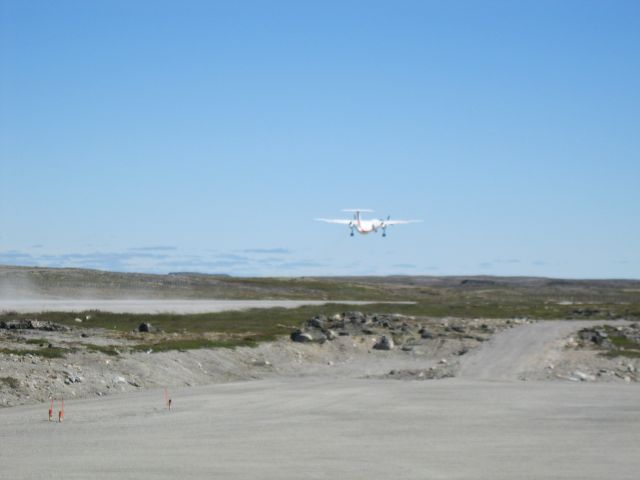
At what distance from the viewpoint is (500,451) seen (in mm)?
29000

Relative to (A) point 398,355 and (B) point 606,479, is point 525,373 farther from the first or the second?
(B) point 606,479

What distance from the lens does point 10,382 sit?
3994 centimetres

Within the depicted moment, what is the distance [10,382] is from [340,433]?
14.7m

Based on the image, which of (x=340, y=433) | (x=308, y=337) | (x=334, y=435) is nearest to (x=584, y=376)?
(x=308, y=337)

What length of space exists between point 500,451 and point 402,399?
1309cm

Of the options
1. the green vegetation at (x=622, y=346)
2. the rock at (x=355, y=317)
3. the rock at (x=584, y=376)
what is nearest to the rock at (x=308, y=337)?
the rock at (x=355, y=317)


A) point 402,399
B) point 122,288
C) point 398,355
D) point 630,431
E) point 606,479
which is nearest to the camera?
point 606,479

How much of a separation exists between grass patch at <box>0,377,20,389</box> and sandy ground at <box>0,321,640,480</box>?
212 cm

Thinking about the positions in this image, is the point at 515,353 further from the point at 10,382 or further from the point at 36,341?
the point at 10,382

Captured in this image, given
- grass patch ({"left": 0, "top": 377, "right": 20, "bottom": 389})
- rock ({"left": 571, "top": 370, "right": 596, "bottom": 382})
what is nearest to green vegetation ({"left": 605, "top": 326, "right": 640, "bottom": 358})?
rock ({"left": 571, "top": 370, "right": 596, "bottom": 382})

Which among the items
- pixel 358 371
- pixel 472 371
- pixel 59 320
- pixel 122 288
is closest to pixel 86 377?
pixel 358 371

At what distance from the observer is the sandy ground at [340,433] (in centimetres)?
2602

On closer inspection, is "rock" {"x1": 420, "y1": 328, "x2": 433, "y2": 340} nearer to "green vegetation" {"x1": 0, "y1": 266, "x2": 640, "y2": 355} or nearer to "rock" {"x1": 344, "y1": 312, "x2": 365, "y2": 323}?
"rock" {"x1": 344, "y1": 312, "x2": 365, "y2": 323}

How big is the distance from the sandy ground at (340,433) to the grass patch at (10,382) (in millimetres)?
2118
